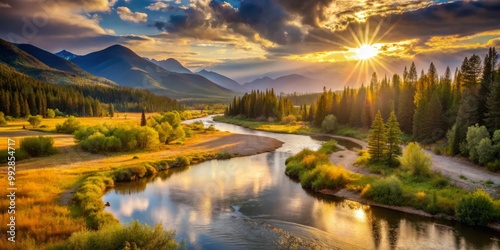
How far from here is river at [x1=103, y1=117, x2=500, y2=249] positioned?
86.4ft

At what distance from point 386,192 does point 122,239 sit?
28.4 m

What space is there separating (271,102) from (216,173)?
110 m

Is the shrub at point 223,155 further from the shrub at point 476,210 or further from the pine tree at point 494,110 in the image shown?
the pine tree at point 494,110

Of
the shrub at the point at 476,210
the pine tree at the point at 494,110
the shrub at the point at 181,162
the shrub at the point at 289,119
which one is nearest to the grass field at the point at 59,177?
the shrub at the point at 181,162

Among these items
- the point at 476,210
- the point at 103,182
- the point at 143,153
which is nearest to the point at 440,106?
the point at 476,210

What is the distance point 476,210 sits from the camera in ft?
96.6

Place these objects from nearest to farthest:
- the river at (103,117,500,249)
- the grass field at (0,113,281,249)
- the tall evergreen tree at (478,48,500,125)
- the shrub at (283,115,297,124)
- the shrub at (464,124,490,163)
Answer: the grass field at (0,113,281,249), the river at (103,117,500,249), the shrub at (464,124,490,163), the tall evergreen tree at (478,48,500,125), the shrub at (283,115,297,124)

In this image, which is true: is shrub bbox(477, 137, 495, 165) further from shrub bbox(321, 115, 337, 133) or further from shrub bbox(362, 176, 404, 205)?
shrub bbox(321, 115, 337, 133)

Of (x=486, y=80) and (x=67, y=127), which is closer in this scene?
(x=486, y=80)

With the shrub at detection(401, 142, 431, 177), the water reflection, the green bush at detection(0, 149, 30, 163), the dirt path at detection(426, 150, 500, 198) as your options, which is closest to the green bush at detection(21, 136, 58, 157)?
the green bush at detection(0, 149, 30, 163)

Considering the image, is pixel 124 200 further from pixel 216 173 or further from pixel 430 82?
pixel 430 82

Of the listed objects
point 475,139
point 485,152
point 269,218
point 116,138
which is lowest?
point 269,218

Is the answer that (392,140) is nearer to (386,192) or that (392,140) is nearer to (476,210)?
(386,192)

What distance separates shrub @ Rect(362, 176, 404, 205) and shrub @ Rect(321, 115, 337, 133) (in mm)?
76830
